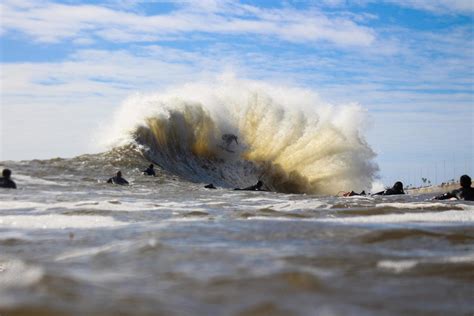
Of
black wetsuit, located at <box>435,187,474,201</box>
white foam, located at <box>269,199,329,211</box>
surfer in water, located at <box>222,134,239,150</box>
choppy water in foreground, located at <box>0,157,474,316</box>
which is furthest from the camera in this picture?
surfer in water, located at <box>222,134,239,150</box>

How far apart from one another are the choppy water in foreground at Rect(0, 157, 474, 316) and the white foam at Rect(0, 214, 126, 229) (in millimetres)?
22

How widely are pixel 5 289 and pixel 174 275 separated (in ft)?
3.17

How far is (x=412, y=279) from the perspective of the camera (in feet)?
11.0

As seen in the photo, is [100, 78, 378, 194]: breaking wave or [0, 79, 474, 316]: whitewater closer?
[0, 79, 474, 316]: whitewater

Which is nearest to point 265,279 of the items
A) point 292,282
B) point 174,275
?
point 292,282

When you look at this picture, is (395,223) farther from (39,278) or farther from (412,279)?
(39,278)

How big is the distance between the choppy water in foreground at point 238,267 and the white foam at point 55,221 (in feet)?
0.07

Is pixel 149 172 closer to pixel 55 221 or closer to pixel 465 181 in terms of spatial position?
pixel 465 181

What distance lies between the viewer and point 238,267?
3.68 metres

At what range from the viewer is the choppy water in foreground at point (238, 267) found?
2779mm

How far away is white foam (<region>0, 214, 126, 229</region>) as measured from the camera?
6.43 meters

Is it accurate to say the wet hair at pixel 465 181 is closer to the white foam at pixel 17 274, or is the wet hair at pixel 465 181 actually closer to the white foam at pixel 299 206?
the white foam at pixel 299 206

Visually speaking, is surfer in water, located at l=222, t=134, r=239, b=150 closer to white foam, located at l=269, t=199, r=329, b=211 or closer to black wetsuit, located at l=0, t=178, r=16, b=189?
black wetsuit, located at l=0, t=178, r=16, b=189

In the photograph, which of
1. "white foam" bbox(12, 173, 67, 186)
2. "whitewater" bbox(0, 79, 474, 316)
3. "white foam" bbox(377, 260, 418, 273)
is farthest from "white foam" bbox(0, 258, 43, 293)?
"white foam" bbox(12, 173, 67, 186)
